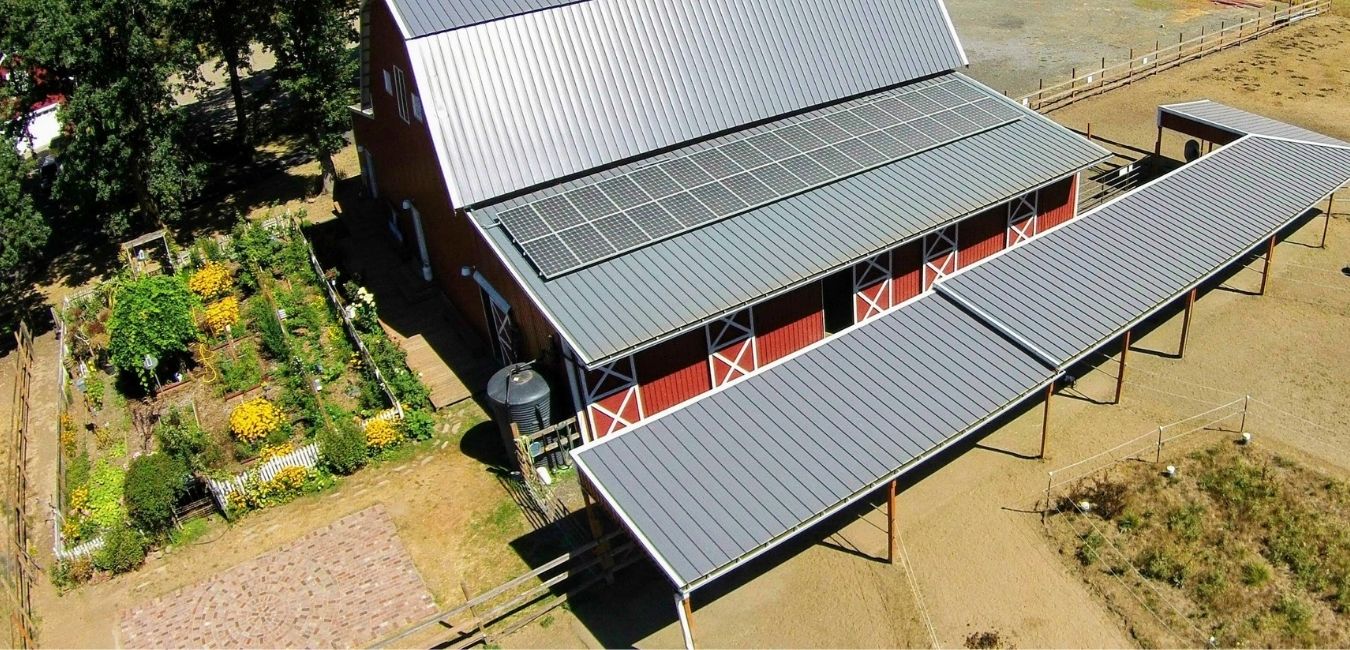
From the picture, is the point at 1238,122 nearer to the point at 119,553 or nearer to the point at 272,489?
the point at 272,489

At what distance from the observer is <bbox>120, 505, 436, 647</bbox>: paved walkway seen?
19766mm

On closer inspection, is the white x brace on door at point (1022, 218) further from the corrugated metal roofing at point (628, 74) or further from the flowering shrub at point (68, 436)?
the flowering shrub at point (68, 436)

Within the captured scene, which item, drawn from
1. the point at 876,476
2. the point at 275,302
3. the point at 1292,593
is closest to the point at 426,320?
the point at 275,302

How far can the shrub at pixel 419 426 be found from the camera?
2477 centimetres

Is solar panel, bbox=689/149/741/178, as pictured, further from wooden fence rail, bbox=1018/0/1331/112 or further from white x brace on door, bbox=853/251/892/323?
wooden fence rail, bbox=1018/0/1331/112

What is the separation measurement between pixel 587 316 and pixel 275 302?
14.1 metres

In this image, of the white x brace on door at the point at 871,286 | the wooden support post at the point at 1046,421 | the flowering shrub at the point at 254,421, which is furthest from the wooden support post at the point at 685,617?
the flowering shrub at the point at 254,421

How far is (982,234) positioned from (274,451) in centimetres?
1976

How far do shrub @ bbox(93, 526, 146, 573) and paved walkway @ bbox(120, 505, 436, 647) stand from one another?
135cm

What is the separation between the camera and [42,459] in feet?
84.8

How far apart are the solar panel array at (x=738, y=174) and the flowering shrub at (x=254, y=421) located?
7.98 m

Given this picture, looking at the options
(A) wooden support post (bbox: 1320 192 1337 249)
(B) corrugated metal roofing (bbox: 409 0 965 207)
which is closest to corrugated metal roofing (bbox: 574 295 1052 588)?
(B) corrugated metal roofing (bbox: 409 0 965 207)

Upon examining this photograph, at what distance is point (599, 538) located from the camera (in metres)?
19.7

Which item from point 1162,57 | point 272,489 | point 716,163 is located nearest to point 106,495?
point 272,489
